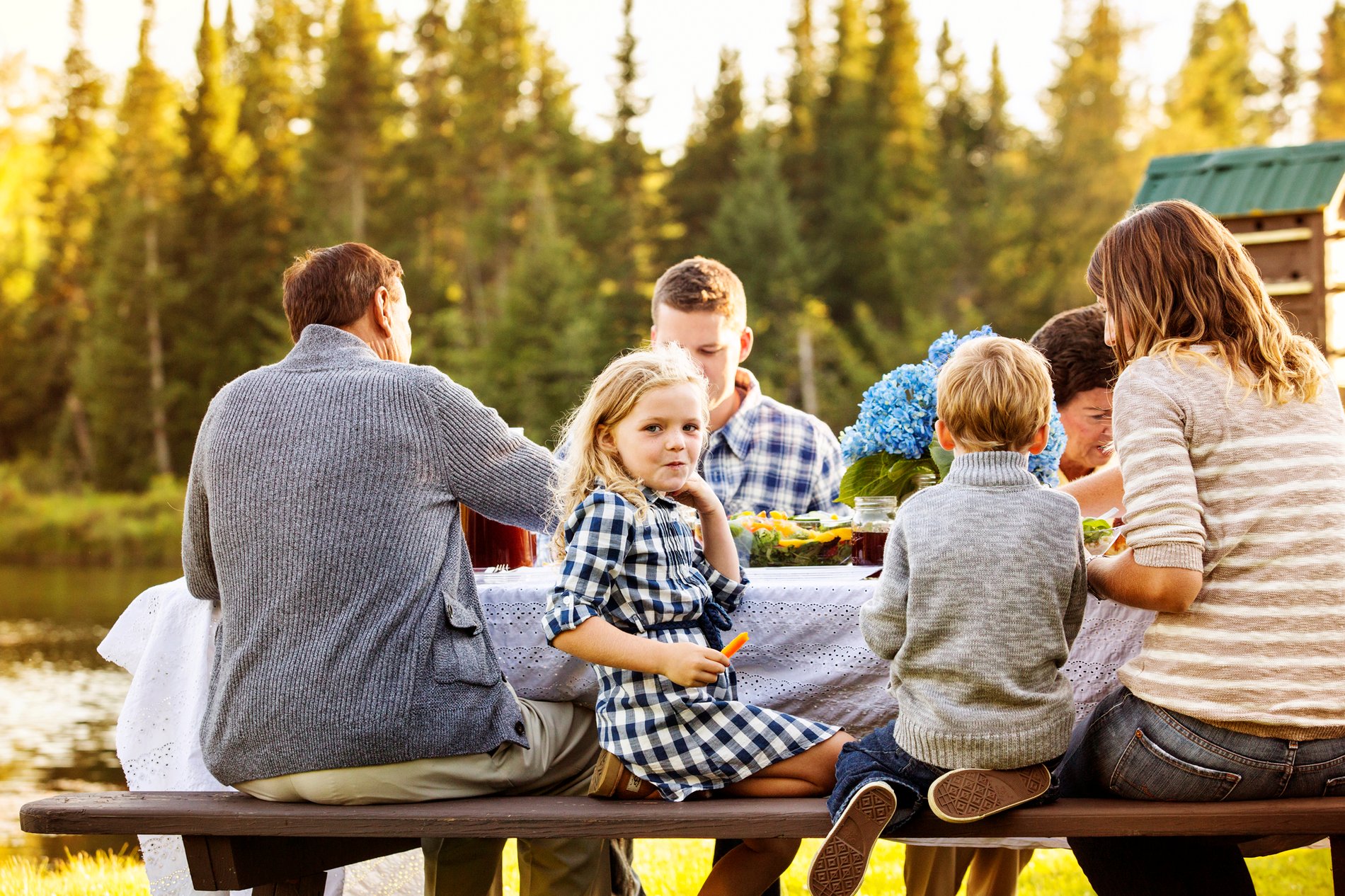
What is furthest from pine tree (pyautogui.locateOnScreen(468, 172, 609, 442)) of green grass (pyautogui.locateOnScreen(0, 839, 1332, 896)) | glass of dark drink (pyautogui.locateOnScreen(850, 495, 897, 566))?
glass of dark drink (pyautogui.locateOnScreen(850, 495, 897, 566))

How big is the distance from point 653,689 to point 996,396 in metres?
0.73

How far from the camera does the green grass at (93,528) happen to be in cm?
2591

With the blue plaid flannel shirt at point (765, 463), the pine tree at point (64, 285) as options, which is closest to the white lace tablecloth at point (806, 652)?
the blue plaid flannel shirt at point (765, 463)

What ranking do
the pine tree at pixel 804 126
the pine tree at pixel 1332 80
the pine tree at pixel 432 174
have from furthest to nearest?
the pine tree at pixel 1332 80 < the pine tree at pixel 804 126 < the pine tree at pixel 432 174

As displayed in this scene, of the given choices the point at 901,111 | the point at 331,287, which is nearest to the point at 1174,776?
the point at 331,287

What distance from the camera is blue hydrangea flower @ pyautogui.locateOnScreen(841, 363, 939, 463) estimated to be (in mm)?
2518

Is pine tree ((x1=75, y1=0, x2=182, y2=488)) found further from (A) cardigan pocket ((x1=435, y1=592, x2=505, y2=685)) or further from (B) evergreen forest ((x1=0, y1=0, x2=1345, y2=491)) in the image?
(A) cardigan pocket ((x1=435, y1=592, x2=505, y2=685))

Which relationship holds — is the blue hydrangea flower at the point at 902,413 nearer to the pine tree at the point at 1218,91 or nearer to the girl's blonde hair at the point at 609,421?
the girl's blonde hair at the point at 609,421

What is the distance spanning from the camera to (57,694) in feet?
42.9

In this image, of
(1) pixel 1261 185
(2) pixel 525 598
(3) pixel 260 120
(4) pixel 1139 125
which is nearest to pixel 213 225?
(3) pixel 260 120

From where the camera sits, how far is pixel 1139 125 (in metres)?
29.7

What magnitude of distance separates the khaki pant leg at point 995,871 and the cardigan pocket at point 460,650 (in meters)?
1.31

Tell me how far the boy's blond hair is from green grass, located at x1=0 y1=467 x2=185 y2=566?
24897mm

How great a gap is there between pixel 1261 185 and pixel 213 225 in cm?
2978
